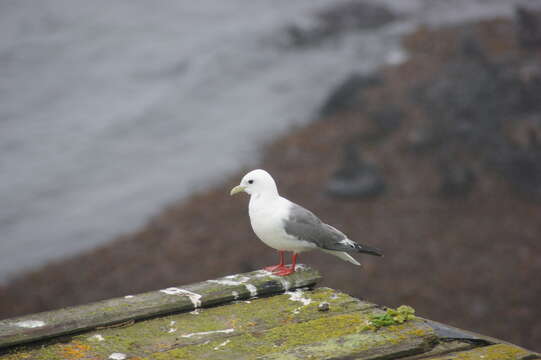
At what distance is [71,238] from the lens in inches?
517

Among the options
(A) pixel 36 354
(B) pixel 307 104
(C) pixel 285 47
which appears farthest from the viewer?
(C) pixel 285 47

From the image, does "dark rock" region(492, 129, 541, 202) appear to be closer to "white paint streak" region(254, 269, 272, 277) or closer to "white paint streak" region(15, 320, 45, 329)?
"white paint streak" region(254, 269, 272, 277)

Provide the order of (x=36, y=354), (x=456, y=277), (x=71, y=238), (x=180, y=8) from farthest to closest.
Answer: (x=180, y=8) → (x=71, y=238) → (x=456, y=277) → (x=36, y=354)

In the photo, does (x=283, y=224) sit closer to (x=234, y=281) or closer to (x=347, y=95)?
(x=234, y=281)

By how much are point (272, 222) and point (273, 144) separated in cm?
1072

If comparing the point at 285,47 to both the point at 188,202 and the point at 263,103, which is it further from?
the point at 188,202

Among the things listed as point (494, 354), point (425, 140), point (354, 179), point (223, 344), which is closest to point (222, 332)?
point (223, 344)

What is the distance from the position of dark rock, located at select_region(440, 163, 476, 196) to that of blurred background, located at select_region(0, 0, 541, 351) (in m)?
0.04

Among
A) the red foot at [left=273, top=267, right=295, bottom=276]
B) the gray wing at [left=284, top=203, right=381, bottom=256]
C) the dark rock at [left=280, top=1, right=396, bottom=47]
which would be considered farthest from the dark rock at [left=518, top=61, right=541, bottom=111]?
the red foot at [left=273, top=267, right=295, bottom=276]

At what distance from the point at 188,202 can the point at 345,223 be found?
133 inches

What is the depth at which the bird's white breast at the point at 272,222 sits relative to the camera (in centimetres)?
467

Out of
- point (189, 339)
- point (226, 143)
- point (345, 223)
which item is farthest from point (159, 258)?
point (189, 339)

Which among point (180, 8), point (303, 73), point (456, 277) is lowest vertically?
point (456, 277)

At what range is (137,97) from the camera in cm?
1828
